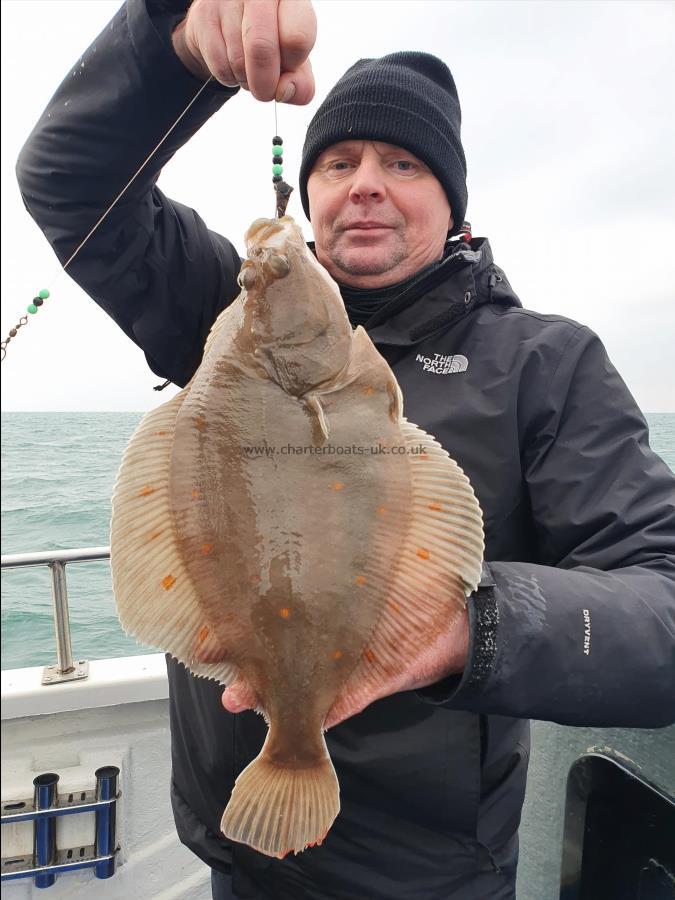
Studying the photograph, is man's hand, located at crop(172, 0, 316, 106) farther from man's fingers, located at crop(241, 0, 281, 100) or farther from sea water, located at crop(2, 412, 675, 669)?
sea water, located at crop(2, 412, 675, 669)

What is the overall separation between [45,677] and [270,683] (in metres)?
2.43

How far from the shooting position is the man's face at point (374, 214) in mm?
2527

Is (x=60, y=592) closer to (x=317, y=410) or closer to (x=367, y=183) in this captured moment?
(x=317, y=410)

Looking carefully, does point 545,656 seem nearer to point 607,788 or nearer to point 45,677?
point 607,788

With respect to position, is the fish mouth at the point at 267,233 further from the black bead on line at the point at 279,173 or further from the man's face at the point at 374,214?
the man's face at the point at 374,214

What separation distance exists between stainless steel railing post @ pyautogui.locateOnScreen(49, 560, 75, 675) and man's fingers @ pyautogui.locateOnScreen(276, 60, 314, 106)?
2.58m

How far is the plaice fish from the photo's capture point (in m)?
1.63

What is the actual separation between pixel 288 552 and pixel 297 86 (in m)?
1.15

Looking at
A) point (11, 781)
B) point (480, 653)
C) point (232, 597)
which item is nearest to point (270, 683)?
point (232, 597)

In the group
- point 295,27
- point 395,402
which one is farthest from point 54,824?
point 295,27

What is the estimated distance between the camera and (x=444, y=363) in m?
2.26

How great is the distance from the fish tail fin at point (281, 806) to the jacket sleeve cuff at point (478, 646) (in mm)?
352

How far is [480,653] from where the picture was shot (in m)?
1.59

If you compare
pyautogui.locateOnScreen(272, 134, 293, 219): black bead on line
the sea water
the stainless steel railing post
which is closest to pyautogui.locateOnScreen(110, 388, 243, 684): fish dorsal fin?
pyautogui.locateOnScreen(272, 134, 293, 219): black bead on line
